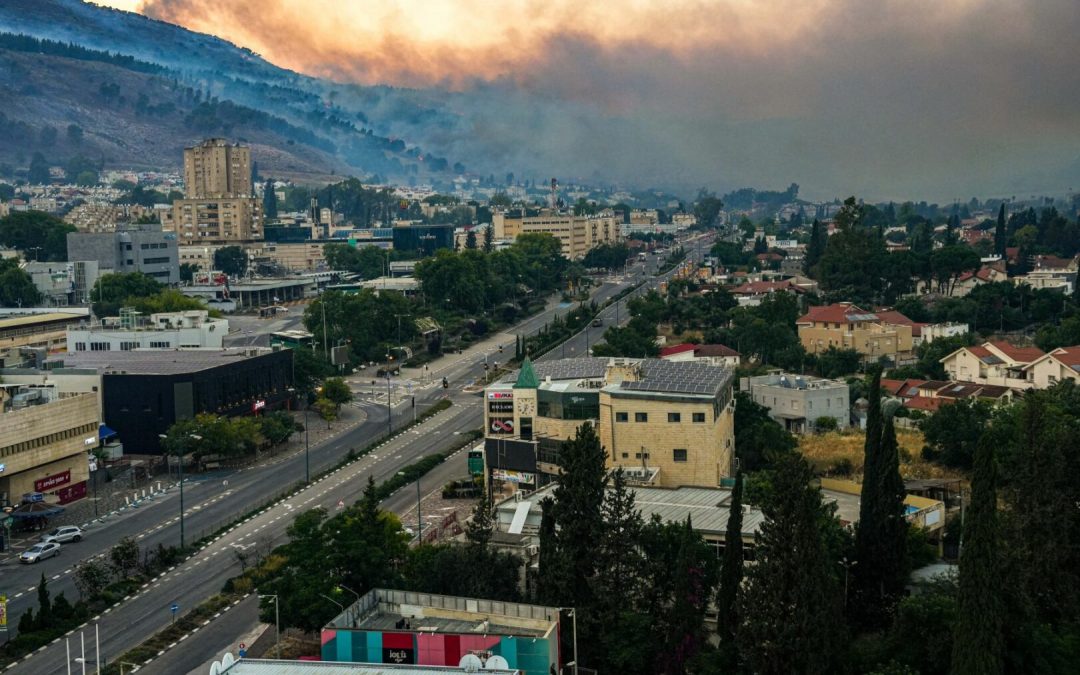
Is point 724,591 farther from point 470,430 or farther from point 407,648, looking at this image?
point 470,430

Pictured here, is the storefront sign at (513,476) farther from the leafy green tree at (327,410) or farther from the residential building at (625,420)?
the leafy green tree at (327,410)

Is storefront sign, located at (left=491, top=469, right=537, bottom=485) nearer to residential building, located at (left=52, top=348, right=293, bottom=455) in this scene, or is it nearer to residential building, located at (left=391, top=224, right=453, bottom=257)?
residential building, located at (left=52, top=348, right=293, bottom=455)

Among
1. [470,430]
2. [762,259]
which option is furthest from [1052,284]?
[470,430]

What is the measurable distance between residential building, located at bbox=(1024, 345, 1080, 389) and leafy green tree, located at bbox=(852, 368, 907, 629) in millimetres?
30741

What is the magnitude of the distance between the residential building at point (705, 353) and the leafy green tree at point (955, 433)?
17.9 m

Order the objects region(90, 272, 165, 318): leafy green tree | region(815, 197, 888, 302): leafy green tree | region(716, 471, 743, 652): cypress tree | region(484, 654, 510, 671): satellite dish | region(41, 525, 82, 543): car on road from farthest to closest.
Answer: region(90, 272, 165, 318): leafy green tree < region(815, 197, 888, 302): leafy green tree < region(41, 525, 82, 543): car on road < region(716, 471, 743, 652): cypress tree < region(484, 654, 510, 671): satellite dish

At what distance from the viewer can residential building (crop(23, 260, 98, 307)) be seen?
322ft

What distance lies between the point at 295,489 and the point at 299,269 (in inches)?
3649

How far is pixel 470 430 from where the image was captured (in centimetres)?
5644

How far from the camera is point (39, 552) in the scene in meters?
37.7

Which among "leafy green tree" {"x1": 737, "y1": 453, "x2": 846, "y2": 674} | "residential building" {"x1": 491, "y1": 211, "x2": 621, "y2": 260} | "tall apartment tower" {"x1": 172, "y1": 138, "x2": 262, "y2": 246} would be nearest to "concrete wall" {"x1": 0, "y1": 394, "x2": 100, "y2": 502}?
"leafy green tree" {"x1": 737, "y1": 453, "x2": 846, "y2": 674}

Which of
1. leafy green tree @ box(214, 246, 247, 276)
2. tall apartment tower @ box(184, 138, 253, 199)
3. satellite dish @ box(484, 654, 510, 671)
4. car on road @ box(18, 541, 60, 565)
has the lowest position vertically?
car on road @ box(18, 541, 60, 565)

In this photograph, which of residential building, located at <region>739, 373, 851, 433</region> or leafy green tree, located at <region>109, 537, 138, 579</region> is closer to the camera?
leafy green tree, located at <region>109, 537, 138, 579</region>

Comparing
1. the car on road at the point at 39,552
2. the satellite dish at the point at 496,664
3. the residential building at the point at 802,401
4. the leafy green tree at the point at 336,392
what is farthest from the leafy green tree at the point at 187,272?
the satellite dish at the point at 496,664
